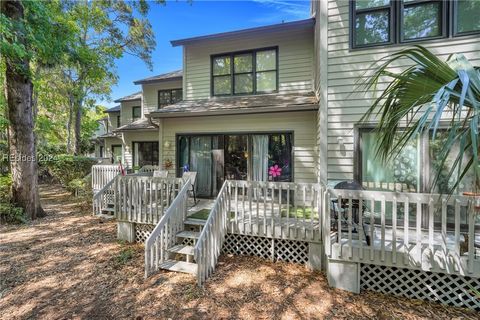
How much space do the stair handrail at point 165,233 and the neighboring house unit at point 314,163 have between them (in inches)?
1.2

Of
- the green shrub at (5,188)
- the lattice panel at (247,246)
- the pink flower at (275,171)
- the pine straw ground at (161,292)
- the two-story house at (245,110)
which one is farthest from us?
the green shrub at (5,188)

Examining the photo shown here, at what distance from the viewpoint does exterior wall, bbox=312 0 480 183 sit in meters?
5.24

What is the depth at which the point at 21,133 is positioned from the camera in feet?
25.3

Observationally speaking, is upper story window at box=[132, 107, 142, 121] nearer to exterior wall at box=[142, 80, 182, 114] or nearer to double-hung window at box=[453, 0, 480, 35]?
exterior wall at box=[142, 80, 182, 114]

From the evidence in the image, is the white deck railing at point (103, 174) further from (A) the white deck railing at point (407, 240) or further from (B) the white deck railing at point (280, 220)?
(A) the white deck railing at point (407, 240)

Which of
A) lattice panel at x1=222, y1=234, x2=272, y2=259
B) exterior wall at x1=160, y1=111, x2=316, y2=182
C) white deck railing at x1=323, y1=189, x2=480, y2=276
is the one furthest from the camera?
exterior wall at x1=160, y1=111, x2=316, y2=182

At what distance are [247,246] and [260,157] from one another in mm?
2940

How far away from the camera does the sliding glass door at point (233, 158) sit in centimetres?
714

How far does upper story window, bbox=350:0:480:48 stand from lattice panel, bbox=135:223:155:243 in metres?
6.41

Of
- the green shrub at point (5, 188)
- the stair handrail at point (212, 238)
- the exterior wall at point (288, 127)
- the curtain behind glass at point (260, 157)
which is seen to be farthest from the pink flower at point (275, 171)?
the green shrub at point (5, 188)

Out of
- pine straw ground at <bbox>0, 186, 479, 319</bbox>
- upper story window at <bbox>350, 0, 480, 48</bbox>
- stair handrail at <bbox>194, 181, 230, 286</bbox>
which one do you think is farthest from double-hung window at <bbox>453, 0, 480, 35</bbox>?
stair handrail at <bbox>194, 181, 230, 286</bbox>

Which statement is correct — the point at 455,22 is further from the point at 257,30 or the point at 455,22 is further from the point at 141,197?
the point at 141,197

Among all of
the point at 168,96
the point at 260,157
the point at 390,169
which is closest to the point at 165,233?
the point at 260,157

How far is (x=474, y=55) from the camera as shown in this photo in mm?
4625
